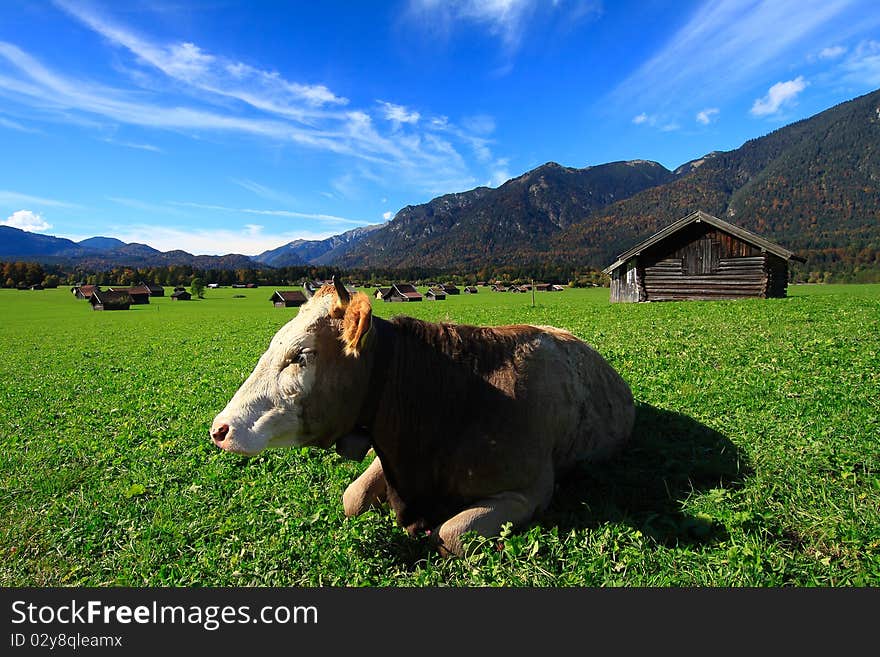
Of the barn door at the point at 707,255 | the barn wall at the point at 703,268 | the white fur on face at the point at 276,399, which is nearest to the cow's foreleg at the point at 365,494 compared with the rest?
the white fur on face at the point at 276,399

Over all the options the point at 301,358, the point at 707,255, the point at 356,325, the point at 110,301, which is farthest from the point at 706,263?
the point at 110,301

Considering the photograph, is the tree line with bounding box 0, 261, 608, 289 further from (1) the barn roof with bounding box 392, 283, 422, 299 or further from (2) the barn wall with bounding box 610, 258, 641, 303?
(2) the barn wall with bounding box 610, 258, 641, 303

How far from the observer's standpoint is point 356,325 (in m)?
3.49

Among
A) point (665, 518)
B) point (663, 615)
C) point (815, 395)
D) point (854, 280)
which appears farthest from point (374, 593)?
point (854, 280)

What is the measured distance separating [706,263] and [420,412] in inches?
1185

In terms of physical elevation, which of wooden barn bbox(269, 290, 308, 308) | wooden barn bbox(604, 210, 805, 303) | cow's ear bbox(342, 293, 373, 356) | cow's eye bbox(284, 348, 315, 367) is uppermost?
wooden barn bbox(604, 210, 805, 303)

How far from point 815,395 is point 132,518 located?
898 centimetres

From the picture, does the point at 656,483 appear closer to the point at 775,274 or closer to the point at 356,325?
the point at 356,325

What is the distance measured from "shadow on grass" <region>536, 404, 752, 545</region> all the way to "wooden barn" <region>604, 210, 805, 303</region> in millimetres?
26209

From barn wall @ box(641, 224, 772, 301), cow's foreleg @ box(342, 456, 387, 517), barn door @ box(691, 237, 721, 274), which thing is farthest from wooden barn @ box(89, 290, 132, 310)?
cow's foreleg @ box(342, 456, 387, 517)

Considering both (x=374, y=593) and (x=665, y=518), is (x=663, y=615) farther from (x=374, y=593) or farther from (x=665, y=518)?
(x=374, y=593)

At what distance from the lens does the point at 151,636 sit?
2.86 meters

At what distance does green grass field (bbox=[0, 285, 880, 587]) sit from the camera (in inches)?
133

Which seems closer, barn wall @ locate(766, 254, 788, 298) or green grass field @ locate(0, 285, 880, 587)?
green grass field @ locate(0, 285, 880, 587)
